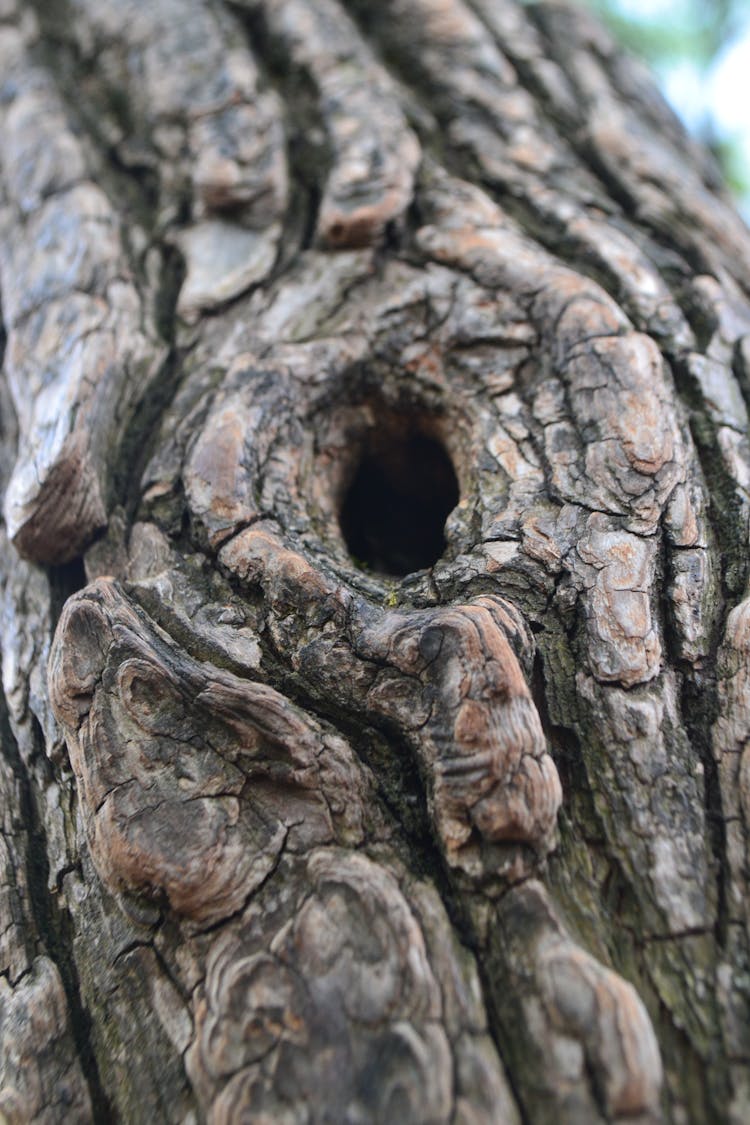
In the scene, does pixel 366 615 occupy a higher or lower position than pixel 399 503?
higher

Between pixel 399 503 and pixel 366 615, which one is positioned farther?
pixel 399 503

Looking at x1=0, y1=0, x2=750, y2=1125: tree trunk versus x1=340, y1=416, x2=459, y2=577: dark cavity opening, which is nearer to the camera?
x1=0, y1=0, x2=750, y2=1125: tree trunk

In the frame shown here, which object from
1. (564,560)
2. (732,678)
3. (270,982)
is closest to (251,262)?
(564,560)

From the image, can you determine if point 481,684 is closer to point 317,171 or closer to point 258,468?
point 258,468

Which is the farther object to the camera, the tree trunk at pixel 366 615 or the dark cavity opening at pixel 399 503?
the dark cavity opening at pixel 399 503
